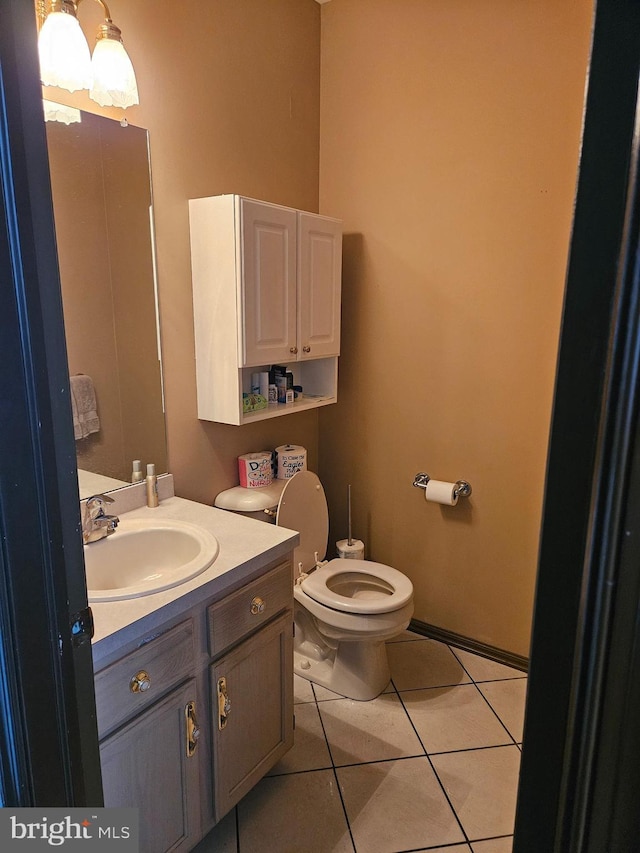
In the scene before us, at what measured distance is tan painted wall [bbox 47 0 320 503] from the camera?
1717 millimetres

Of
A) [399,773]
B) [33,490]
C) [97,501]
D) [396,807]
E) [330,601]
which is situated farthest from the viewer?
[330,601]

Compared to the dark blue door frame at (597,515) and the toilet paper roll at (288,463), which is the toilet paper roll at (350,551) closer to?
the toilet paper roll at (288,463)

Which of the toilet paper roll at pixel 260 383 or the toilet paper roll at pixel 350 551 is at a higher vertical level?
the toilet paper roll at pixel 260 383

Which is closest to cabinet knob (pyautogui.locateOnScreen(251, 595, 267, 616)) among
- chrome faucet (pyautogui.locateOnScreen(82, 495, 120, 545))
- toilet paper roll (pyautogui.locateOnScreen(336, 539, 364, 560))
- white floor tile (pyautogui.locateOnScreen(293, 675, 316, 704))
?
chrome faucet (pyautogui.locateOnScreen(82, 495, 120, 545))

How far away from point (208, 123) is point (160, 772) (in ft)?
6.29

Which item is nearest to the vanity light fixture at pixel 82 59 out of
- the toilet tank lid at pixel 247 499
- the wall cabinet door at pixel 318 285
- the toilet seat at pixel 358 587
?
the wall cabinet door at pixel 318 285

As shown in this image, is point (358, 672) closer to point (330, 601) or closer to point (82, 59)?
point (330, 601)

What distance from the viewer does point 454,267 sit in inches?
87.1

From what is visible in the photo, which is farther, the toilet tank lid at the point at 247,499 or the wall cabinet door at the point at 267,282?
the toilet tank lid at the point at 247,499

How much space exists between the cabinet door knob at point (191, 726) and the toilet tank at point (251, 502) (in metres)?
0.80

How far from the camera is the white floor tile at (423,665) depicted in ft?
7.34

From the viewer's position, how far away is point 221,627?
1.41 m

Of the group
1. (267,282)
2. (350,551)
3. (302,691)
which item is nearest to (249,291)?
(267,282)

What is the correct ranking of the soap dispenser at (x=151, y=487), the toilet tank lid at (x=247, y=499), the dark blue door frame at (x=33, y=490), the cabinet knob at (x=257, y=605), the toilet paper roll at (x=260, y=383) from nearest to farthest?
the dark blue door frame at (x=33, y=490) → the cabinet knob at (x=257, y=605) → the soap dispenser at (x=151, y=487) → the toilet tank lid at (x=247, y=499) → the toilet paper roll at (x=260, y=383)
